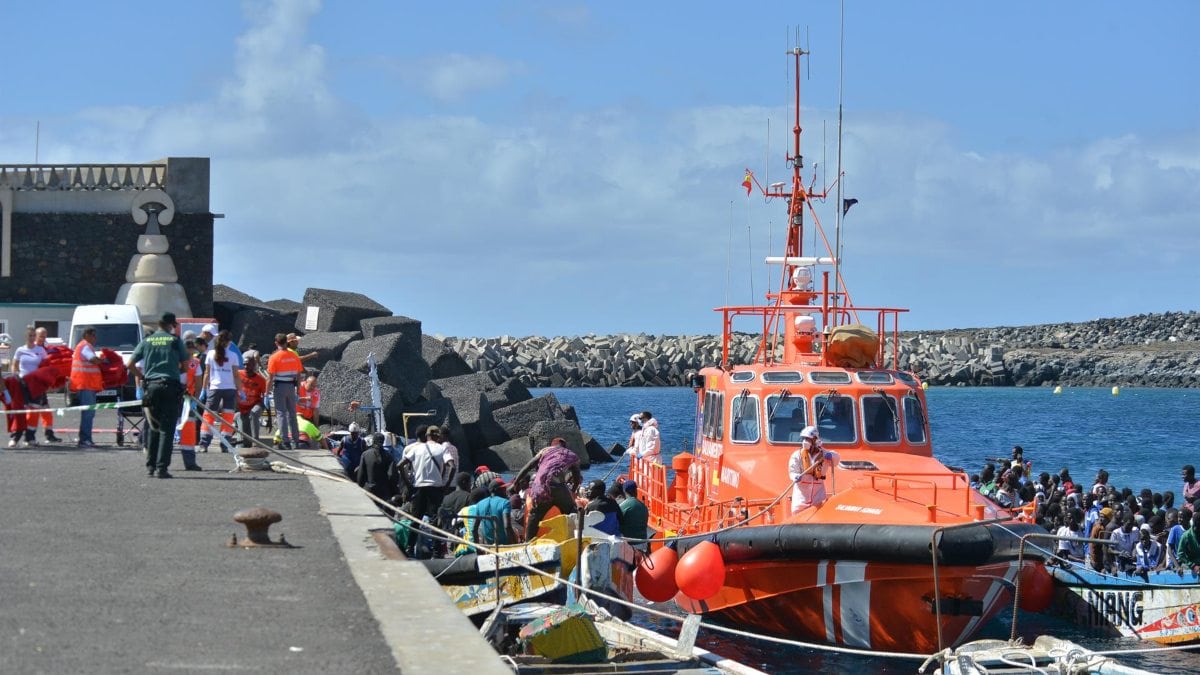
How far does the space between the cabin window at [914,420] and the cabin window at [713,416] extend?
2.00m

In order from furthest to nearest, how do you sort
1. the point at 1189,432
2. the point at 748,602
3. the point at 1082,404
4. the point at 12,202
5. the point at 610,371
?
the point at 610,371
the point at 1082,404
the point at 1189,432
the point at 12,202
the point at 748,602

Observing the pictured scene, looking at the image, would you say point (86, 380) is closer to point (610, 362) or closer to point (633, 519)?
point (633, 519)

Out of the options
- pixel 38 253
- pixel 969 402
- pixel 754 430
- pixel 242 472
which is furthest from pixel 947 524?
pixel 969 402

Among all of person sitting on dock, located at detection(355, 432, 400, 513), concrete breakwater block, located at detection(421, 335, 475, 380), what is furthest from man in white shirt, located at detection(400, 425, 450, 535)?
concrete breakwater block, located at detection(421, 335, 475, 380)

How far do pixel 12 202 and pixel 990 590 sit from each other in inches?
1303

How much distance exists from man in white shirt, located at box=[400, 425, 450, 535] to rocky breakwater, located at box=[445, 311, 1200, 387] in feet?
222

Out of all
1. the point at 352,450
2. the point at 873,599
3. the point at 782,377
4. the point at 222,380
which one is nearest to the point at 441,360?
the point at 352,450

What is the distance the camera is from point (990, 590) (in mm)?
13195

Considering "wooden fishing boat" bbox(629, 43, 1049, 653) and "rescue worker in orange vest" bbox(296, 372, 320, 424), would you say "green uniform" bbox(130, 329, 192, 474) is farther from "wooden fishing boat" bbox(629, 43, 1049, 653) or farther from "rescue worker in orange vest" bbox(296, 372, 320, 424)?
"rescue worker in orange vest" bbox(296, 372, 320, 424)

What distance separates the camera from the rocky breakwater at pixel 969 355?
366 ft

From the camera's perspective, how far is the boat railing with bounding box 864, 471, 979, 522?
13.7 metres

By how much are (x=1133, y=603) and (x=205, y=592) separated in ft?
34.2

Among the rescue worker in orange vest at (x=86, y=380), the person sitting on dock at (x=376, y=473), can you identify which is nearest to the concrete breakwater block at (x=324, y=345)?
the rescue worker in orange vest at (x=86, y=380)

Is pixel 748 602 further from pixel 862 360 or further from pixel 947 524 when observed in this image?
pixel 862 360
